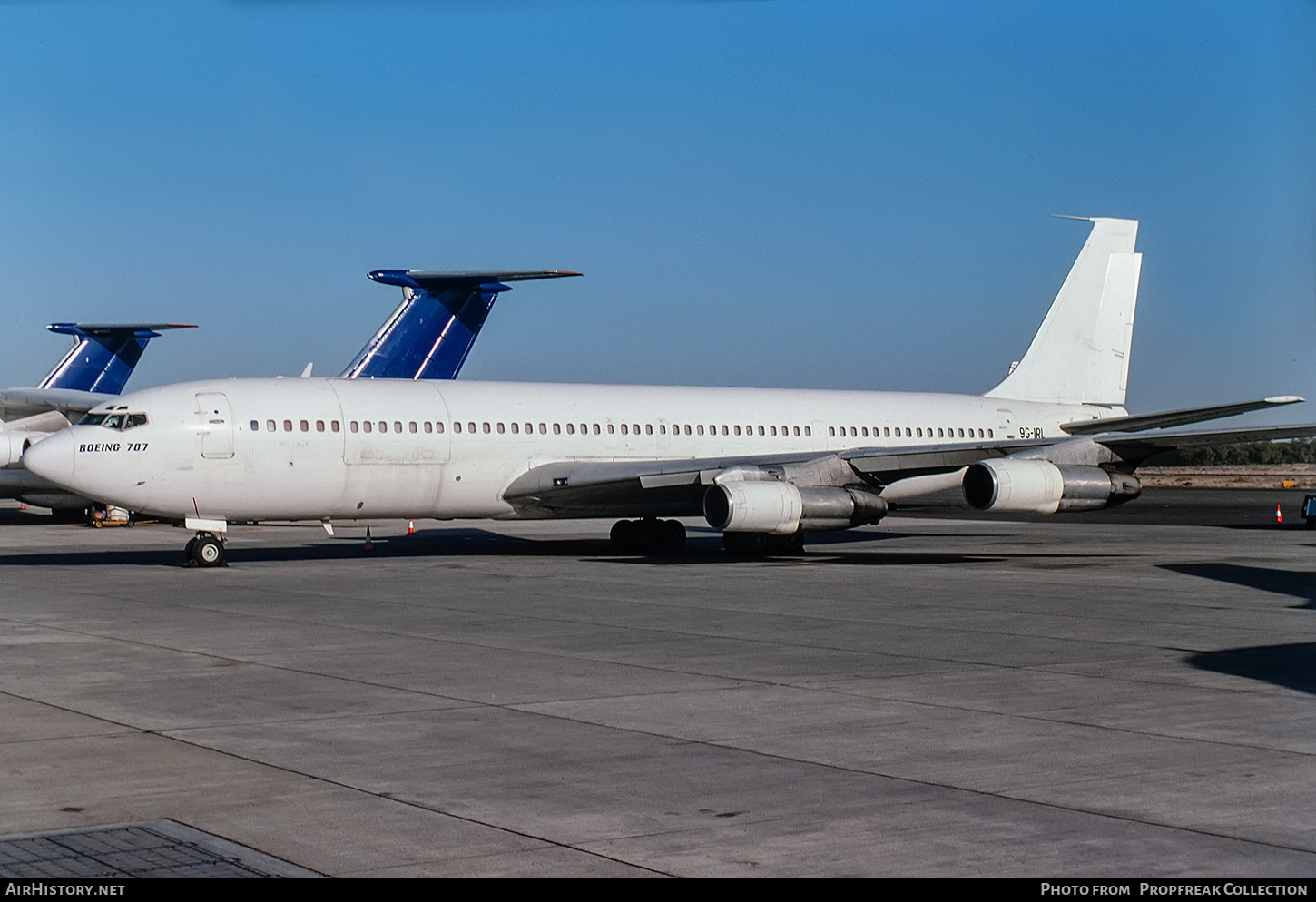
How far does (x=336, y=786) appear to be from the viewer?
8562 millimetres

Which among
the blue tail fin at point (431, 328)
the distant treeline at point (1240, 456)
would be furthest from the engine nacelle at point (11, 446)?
the distant treeline at point (1240, 456)

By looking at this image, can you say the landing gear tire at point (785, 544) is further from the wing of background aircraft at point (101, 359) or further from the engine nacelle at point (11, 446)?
the wing of background aircraft at point (101, 359)

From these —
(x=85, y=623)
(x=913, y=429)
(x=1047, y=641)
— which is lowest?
(x=85, y=623)

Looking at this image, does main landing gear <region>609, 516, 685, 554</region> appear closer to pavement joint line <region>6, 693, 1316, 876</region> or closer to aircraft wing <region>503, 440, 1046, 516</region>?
aircraft wing <region>503, 440, 1046, 516</region>

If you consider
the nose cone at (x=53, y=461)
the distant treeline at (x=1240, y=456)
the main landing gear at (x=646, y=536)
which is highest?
the distant treeline at (x=1240, y=456)

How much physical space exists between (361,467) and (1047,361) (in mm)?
17204

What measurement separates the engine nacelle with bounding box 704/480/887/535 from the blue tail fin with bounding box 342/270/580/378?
71.7ft

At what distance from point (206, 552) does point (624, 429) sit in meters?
8.56

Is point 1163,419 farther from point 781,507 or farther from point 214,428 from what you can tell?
point 214,428

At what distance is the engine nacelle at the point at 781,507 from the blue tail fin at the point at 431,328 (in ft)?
71.7

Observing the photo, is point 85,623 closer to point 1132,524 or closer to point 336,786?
point 336,786

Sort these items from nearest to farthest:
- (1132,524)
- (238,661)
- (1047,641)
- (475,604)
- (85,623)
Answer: (238,661), (1047,641), (85,623), (475,604), (1132,524)

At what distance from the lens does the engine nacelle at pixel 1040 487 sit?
26.0 m
